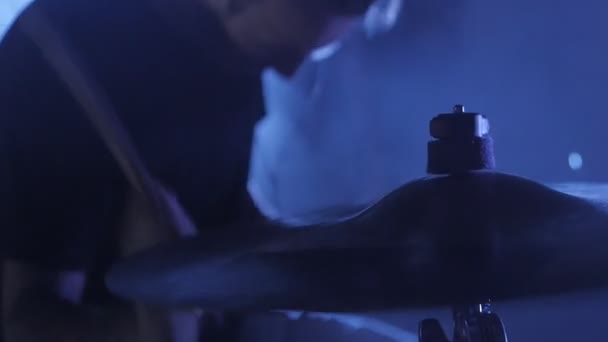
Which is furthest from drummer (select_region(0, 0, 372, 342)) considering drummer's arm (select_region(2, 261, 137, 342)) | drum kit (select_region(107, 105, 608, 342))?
drum kit (select_region(107, 105, 608, 342))

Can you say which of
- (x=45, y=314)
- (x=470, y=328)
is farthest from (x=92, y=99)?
(x=470, y=328)

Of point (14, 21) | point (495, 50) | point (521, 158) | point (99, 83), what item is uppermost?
point (14, 21)

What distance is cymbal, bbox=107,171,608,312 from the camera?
0.31m

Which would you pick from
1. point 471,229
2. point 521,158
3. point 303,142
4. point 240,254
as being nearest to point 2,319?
→ point 240,254

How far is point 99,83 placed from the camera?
715mm

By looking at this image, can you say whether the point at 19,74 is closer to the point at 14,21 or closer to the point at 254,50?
the point at 14,21

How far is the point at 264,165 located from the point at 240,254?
3.21 ft

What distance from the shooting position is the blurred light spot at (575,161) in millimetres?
872

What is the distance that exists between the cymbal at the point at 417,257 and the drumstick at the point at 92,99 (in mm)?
252

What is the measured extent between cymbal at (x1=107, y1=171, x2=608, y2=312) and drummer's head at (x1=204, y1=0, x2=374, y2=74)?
43 centimetres

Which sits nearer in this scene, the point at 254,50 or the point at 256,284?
the point at 256,284

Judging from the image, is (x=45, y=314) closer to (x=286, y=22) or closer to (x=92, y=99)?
(x=92, y=99)

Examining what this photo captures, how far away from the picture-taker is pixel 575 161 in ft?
2.89

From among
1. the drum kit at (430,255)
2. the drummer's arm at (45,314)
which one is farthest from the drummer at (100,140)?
the drum kit at (430,255)
